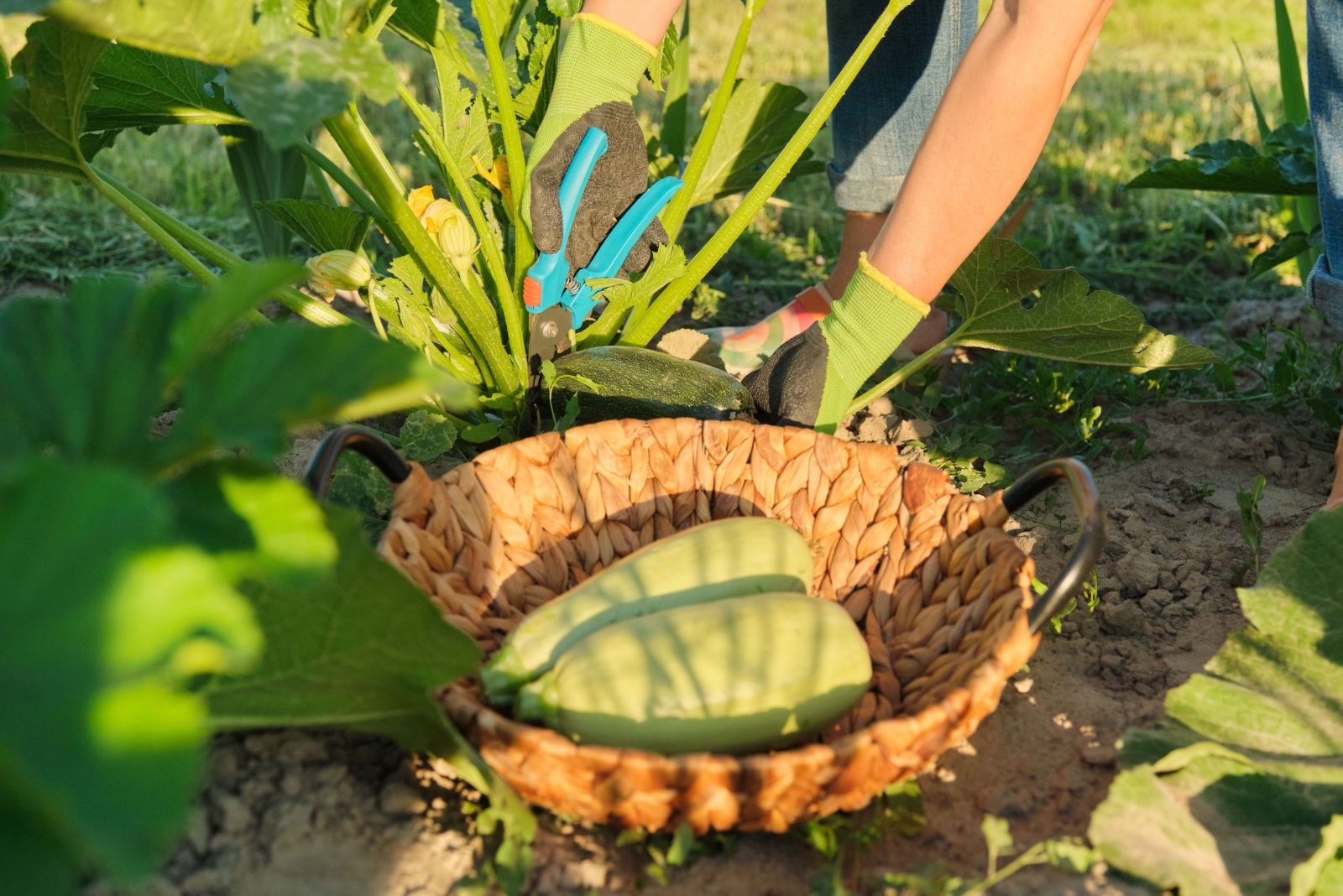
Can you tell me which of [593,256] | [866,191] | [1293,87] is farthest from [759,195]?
[1293,87]

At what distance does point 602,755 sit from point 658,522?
1.96 ft

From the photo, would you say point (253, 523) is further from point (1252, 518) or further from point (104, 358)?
point (1252, 518)

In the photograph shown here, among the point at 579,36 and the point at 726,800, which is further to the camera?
the point at 579,36

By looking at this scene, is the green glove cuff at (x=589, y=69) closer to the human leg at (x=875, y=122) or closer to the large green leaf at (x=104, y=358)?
the human leg at (x=875, y=122)

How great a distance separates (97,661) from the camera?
601mm

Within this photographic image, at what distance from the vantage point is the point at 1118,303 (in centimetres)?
178

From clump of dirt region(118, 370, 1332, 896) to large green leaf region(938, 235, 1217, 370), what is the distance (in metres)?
0.37

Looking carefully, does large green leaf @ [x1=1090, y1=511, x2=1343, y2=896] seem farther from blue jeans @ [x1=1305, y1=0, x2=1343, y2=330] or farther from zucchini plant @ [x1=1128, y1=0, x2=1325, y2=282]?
zucchini plant @ [x1=1128, y1=0, x2=1325, y2=282]

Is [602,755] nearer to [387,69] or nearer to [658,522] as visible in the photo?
[658,522]

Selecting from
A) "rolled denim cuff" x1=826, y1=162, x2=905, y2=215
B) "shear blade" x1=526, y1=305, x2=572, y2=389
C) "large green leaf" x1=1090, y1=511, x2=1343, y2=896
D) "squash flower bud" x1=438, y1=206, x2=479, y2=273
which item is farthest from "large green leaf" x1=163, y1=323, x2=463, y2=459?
"rolled denim cuff" x1=826, y1=162, x2=905, y2=215

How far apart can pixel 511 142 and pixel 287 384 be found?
1078 millimetres

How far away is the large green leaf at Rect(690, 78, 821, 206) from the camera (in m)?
2.16

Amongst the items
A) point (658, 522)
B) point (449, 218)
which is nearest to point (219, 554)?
point (658, 522)

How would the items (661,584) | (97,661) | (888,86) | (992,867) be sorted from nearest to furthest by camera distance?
(97,661) → (992,867) → (661,584) → (888,86)
